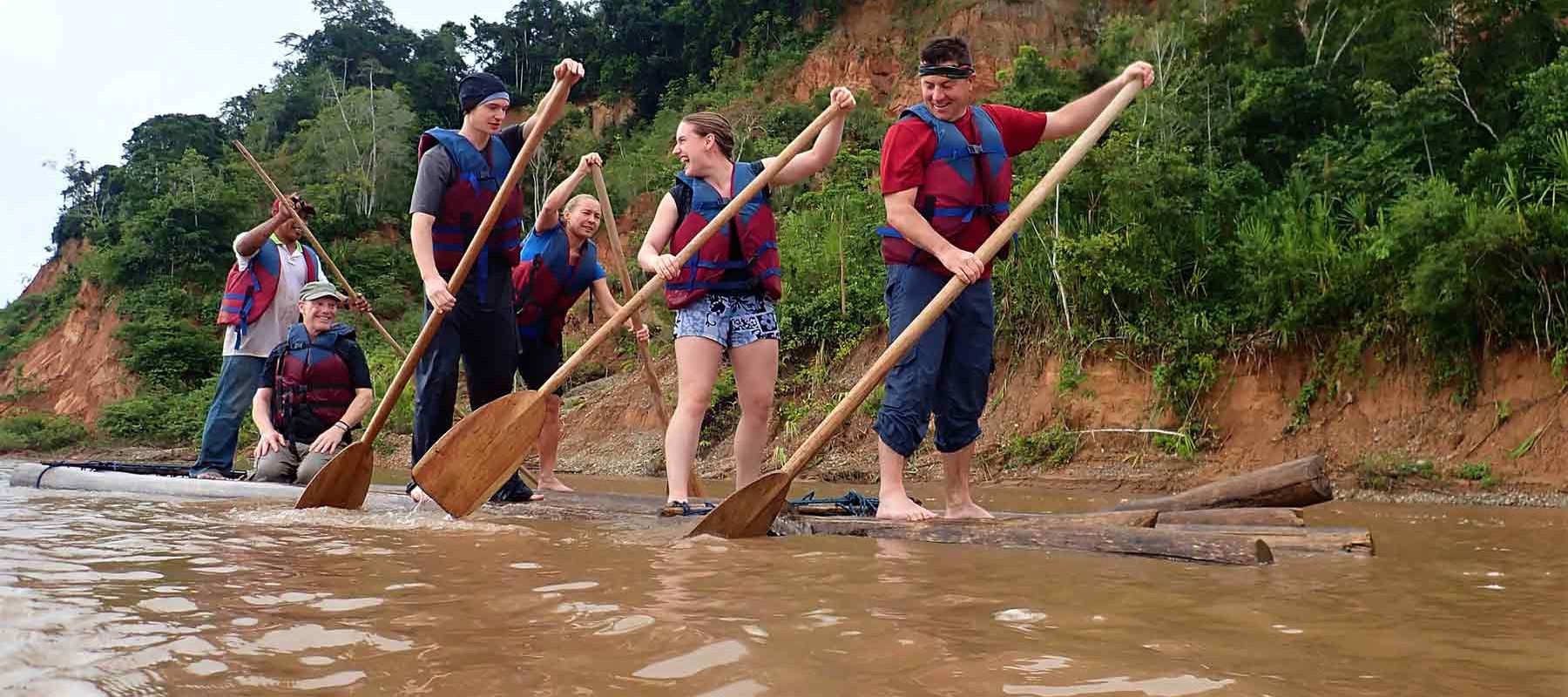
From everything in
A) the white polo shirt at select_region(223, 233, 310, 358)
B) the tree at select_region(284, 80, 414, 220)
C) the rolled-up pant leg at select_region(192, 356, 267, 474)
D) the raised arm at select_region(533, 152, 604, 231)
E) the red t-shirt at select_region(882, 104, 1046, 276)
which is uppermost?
the tree at select_region(284, 80, 414, 220)

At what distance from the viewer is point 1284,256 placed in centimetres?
902

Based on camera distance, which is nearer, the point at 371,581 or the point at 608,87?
the point at 371,581

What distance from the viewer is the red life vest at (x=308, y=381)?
231 inches

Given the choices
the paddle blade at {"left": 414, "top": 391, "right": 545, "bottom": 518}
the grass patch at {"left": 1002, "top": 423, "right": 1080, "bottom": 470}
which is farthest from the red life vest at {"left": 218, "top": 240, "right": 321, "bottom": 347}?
the grass patch at {"left": 1002, "top": 423, "right": 1080, "bottom": 470}

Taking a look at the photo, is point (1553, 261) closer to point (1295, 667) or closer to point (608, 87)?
point (1295, 667)

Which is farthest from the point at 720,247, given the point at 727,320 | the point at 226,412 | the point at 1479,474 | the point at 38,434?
the point at 38,434

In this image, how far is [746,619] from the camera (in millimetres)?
2133

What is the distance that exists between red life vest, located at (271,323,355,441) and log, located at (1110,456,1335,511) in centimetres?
427

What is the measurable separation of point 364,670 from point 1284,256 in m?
8.87

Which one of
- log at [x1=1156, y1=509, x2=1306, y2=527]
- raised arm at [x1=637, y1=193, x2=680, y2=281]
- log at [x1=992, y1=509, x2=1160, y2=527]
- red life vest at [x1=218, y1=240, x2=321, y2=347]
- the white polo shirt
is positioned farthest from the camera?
the white polo shirt

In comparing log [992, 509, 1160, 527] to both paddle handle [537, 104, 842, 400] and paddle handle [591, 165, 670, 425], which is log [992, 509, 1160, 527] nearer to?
paddle handle [537, 104, 842, 400]

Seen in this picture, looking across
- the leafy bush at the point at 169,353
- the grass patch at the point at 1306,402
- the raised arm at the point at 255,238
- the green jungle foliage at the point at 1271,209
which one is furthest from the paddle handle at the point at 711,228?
the leafy bush at the point at 169,353

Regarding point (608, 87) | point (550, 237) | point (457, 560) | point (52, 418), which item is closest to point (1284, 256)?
point (550, 237)

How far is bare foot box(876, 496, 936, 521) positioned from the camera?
3742 millimetres
